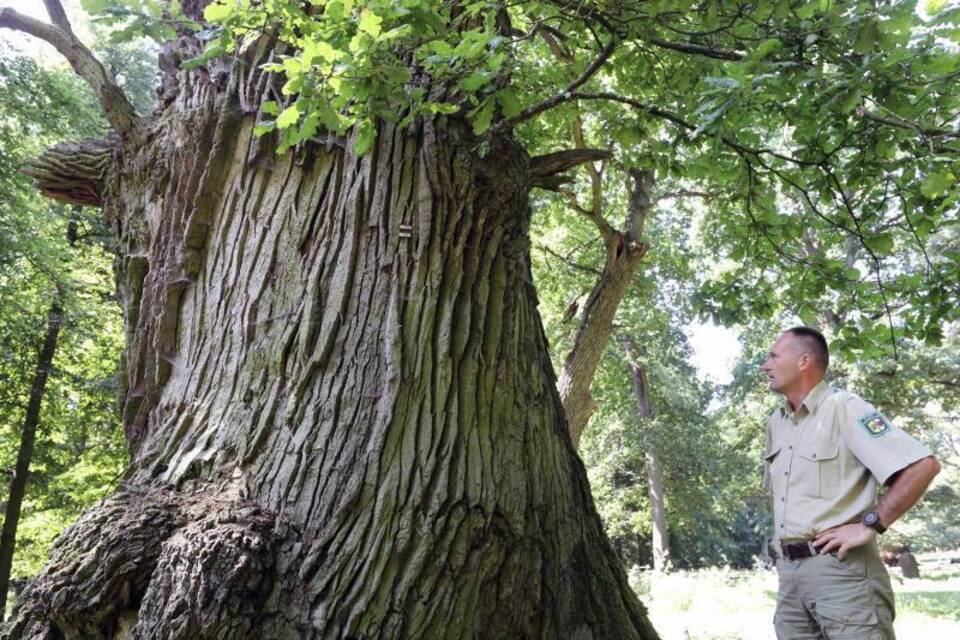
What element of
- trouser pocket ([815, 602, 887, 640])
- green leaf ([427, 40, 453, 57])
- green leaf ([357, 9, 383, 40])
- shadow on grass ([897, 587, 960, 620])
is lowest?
shadow on grass ([897, 587, 960, 620])

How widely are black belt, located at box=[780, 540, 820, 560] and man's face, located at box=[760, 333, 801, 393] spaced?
0.75 m

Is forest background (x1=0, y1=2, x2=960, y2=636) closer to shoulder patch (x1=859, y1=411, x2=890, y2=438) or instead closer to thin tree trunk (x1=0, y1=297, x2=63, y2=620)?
thin tree trunk (x1=0, y1=297, x2=63, y2=620)

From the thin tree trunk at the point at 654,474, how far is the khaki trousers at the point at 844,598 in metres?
15.4

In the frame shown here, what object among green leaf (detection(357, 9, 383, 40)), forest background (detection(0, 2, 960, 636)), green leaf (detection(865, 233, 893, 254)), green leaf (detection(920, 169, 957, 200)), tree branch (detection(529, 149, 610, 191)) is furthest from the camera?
forest background (detection(0, 2, 960, 636))

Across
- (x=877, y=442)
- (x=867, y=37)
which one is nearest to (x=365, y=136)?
(x=867, y=37)

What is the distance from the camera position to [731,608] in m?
12.7

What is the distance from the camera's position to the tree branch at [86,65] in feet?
12.1

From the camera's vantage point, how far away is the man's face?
338 cm

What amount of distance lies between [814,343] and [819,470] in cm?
67

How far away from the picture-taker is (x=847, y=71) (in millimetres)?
2676

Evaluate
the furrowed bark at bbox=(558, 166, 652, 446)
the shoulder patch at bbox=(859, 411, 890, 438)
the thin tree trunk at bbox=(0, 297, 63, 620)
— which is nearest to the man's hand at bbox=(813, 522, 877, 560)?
the shoulder patch at bbox=(859, 411, 890, 438)

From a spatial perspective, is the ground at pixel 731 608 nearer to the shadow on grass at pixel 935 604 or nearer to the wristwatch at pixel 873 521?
the shadow on grass at pixel 935 604

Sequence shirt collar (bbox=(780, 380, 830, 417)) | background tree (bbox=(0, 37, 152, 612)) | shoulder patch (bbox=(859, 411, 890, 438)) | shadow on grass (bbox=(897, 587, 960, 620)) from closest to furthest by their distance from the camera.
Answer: shoulder patch (bbox=(859, 411, 890, 438)) < shirt collar (bbox=(780, 380, 830, 417)) < background tree (bbox=(0, 37, 152, 612)) < shadow on grass (bbox=(897, 587, 960, 620))

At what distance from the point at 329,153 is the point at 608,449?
22080 millimetres
